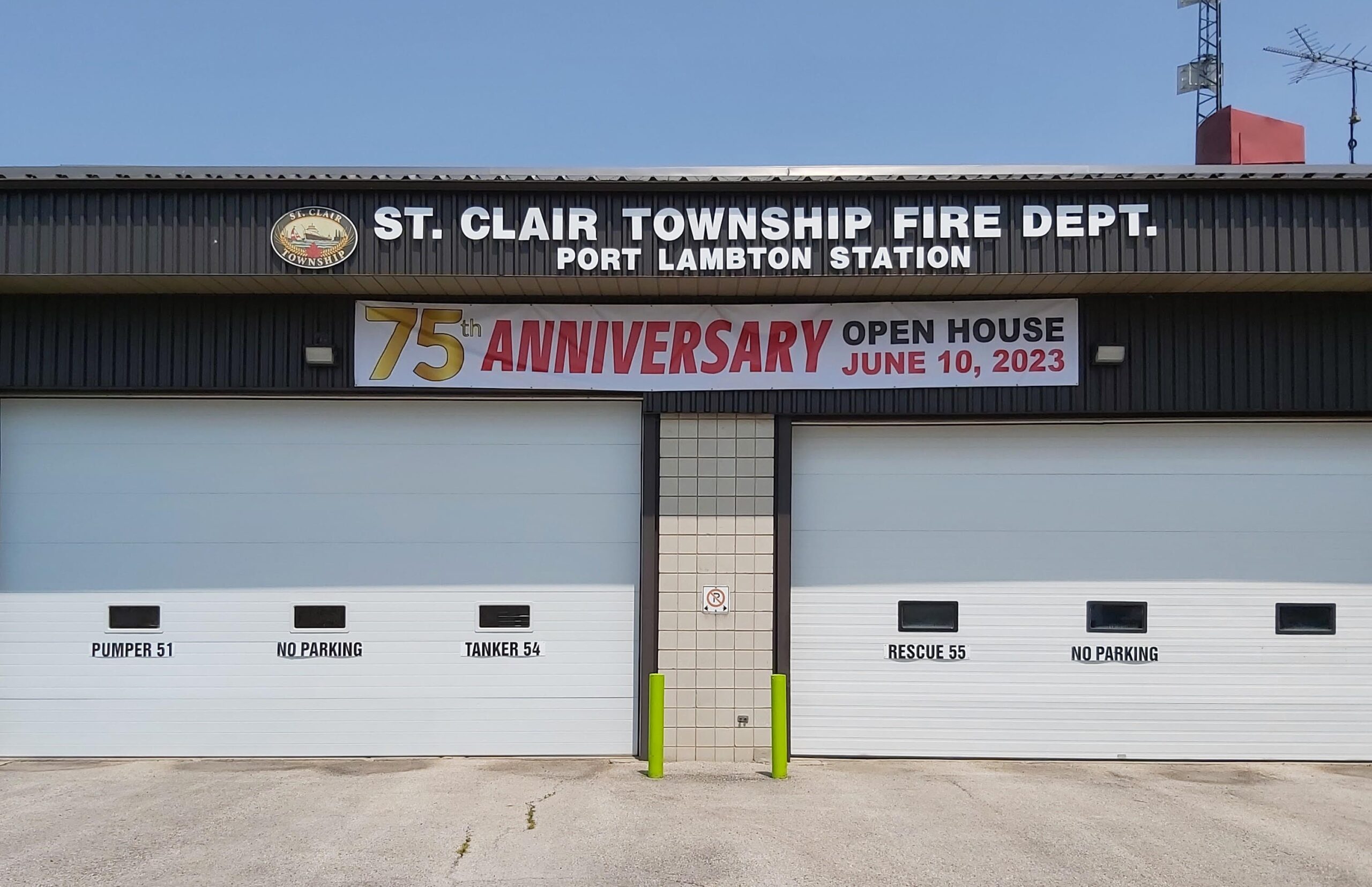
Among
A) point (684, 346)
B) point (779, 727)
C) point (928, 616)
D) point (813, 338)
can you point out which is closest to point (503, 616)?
point (779, 727)

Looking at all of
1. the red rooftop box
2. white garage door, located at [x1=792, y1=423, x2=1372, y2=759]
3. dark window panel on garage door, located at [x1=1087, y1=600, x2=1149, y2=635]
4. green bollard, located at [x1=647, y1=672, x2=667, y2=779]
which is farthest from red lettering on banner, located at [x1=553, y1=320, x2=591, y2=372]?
the red rooftop box

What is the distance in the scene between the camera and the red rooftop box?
11.0m

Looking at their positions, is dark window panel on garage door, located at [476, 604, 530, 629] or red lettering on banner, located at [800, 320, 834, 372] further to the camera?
dark window panel on garage door, located at [476, 604, 530, 629]

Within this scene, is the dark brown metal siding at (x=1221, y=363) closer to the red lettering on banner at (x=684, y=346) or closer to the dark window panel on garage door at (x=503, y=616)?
the red lettering on banner at (x=684, y=346)

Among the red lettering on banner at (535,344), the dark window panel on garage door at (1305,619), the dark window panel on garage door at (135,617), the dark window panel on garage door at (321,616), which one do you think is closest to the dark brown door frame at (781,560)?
the red lettering on banner at (535,344)

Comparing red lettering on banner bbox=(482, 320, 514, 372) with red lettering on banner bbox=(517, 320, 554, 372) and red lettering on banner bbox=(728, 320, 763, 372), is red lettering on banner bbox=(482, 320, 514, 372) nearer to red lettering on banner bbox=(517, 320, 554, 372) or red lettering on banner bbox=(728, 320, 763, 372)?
red lettering on banner bbox=(517, 320, 554, 372)

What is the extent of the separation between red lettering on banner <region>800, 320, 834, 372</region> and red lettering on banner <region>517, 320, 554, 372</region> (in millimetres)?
2537

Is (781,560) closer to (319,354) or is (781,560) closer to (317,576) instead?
(317,576)

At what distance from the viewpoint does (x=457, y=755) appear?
9.48m

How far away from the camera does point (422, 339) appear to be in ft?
30.8

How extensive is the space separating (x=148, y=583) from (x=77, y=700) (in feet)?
4.47

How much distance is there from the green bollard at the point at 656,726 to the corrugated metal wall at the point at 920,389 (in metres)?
2.69

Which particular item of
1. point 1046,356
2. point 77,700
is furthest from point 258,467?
point 1046,356

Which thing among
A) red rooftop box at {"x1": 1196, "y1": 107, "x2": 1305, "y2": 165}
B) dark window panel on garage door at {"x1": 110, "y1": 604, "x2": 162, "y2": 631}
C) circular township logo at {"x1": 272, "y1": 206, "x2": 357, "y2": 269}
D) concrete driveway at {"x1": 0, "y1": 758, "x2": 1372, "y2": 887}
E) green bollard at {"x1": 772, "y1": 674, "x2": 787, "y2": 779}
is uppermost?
red rooftop box at {"x1": 1196, "y1": 107, "x2": 1305, "y2": 165}
